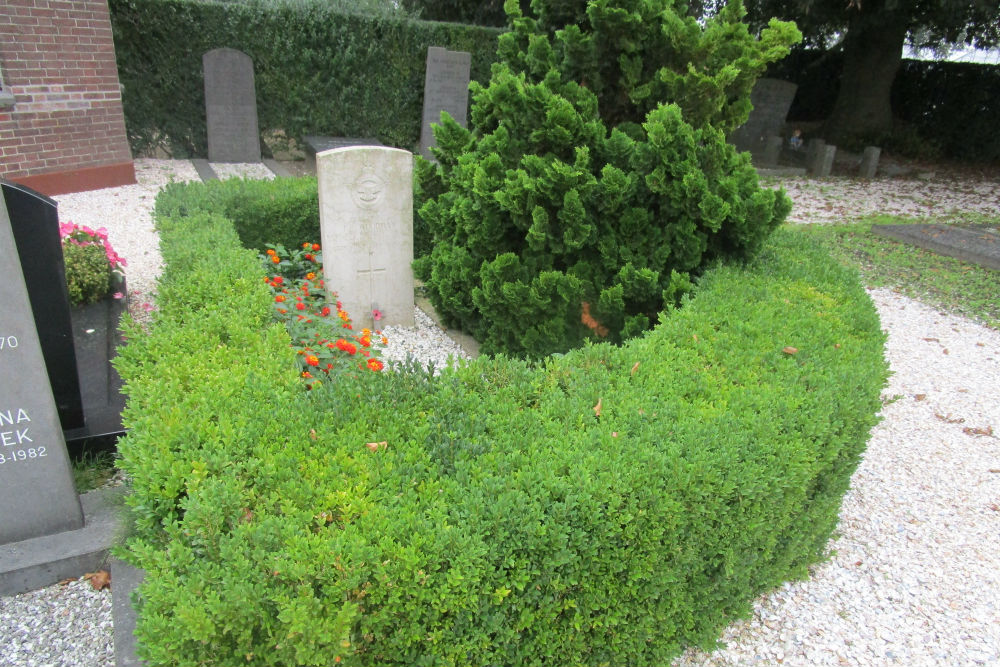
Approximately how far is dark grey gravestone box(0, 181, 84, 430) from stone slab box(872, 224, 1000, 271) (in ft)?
32.7

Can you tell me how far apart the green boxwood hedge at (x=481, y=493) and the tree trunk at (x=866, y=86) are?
1698 centimetres

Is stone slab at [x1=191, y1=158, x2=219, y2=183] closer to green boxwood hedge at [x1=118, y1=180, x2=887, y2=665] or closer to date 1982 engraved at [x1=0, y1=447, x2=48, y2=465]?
green boxwood hedge at [x1=118, y1=180, x2=887, y2=665]

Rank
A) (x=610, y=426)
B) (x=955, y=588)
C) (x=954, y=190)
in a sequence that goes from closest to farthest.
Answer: (x=610, y=426) → (x=955, y=588) → (x=954, y=190)

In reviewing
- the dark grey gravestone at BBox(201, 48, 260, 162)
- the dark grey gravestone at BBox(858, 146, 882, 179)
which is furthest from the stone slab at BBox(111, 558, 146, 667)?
the dark grey gravestone at BBox(858, 146, 882, 179)

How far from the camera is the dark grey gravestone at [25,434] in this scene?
261 centimetres

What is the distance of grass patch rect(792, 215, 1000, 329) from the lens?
716 centimetres

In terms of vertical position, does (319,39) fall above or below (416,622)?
above

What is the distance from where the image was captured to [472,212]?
15.5ft

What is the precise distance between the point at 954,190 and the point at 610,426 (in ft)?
52.1

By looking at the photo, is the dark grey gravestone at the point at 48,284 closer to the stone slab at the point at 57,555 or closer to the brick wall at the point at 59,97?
the stone slab at the point at 57,555

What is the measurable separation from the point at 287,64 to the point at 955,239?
11619mm

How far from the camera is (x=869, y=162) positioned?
1509cm

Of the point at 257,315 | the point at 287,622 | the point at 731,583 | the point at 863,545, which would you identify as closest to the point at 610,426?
the point at 731,583

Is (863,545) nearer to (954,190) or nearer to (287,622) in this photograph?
(287,622)
